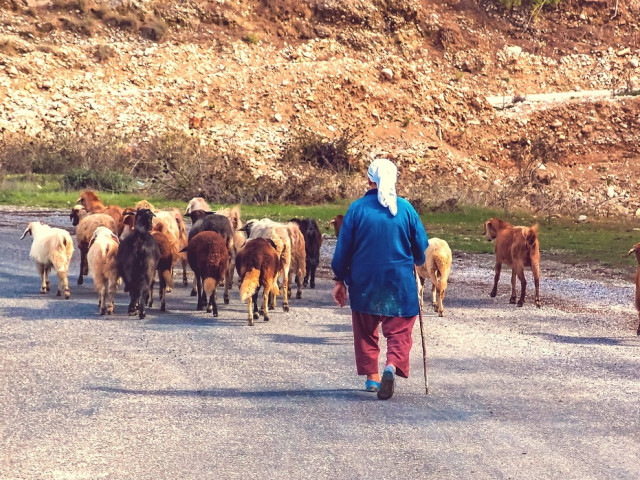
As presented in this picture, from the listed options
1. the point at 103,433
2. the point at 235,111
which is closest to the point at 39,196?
the point at 235,111

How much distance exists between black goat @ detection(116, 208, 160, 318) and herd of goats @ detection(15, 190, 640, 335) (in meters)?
0.01

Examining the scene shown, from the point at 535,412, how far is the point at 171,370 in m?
3.50

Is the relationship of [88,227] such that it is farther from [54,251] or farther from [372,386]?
[372,386]

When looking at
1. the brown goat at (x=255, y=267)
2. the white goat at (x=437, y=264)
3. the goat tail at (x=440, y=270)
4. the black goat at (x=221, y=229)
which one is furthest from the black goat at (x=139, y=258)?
the goat tail at (x=440, y=270)

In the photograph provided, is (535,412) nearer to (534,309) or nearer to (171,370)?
(171,370)

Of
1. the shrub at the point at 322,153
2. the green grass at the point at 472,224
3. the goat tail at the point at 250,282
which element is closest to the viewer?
the goat tail at the point at 250,282

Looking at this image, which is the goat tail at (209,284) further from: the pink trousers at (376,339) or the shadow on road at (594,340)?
the pink trousers at (376,339)

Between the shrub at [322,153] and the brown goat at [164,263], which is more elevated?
the shrub at [322,153]

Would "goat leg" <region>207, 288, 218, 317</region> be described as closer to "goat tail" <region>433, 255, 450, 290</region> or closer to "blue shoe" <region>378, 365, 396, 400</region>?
"goat tail" <region>433, 255, 450, 290</region>

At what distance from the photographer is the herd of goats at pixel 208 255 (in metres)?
13.1

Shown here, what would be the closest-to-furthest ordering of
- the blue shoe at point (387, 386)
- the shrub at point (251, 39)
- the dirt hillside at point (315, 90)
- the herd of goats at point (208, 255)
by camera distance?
1. the blue shoe at point (387, 386)
2. the herd of goats at point (208, 255)
3. the dirt hillside at point (315, 90)
4. the shrub at point (251, 39)

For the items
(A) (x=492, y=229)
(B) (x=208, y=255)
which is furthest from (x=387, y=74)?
(B) (x=208, y=255)

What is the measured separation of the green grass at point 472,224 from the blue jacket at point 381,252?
39.1ft

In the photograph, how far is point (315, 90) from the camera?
5031cm
